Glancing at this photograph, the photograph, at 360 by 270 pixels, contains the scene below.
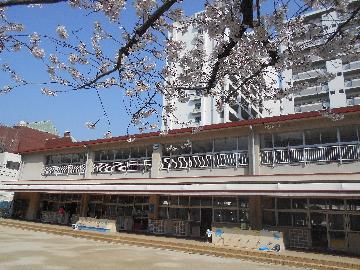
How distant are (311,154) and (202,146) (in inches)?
221

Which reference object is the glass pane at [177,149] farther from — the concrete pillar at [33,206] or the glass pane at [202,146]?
the concrete pillar at [33,206]

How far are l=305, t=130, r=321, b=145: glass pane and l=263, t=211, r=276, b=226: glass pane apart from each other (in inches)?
142

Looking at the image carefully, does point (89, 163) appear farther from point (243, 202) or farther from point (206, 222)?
point (243, 202)

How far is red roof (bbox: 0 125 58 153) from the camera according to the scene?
46969 mm

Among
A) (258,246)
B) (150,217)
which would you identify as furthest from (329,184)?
(150,217)

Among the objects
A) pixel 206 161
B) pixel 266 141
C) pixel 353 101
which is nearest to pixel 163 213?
pixel 206 161

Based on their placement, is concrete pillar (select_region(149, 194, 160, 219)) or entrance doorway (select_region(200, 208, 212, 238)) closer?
entrance doorway (select_region(200, 208, 212, 238))

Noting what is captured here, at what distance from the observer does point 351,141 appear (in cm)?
1419

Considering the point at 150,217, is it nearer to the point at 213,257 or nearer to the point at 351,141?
the point at 213,257

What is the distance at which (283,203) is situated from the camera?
1578cm

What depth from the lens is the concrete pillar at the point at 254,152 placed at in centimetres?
1595

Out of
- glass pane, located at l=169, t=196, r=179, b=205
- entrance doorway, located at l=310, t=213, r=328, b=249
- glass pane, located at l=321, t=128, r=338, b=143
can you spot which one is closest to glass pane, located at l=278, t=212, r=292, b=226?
entrance doorway, located at l=310, t=213, r=328, b=249

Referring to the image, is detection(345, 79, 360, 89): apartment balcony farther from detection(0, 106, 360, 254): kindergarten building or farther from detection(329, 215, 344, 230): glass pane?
detection(329, 215, 344, 230): glass pane

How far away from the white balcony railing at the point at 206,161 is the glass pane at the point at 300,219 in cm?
321
